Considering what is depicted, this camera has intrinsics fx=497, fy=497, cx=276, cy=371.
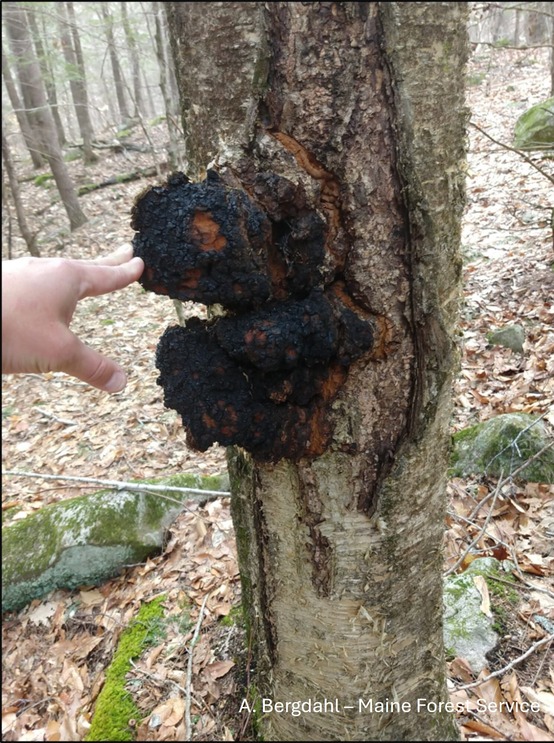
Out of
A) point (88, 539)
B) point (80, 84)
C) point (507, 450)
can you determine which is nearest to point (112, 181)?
point (80, 84)

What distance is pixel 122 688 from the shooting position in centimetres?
250

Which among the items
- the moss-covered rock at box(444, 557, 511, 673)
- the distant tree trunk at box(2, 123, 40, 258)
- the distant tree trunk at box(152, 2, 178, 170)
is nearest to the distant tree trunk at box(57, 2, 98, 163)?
the distant tree trunk at box(2, 123, 40, 258)

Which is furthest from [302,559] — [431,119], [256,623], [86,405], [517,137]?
[517,137]

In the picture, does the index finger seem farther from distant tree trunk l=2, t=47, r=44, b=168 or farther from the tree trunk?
distant tree trunk l=2, t=47, r=44, b=168

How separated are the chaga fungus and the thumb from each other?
21cm

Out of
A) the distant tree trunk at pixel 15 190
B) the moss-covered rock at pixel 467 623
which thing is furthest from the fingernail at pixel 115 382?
the distant tree trunk at pixel 15 190

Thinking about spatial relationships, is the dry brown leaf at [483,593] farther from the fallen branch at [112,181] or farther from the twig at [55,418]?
the fallen branch at [112,181]

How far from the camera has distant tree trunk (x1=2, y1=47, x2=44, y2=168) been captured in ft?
40.6

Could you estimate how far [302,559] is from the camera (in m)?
1.53

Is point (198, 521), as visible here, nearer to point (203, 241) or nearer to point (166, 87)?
point (203, 241)

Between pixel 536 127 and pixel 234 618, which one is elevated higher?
pixel 536 127

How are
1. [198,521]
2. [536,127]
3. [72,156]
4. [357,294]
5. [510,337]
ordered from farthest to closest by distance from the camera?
1. [72,156]
2. [536,127]
3. [510,337]
4. [198,521]
5. [357,294]

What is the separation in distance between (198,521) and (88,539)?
3.07ft

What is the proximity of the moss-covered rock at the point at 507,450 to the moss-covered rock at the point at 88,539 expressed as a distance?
199 cm
